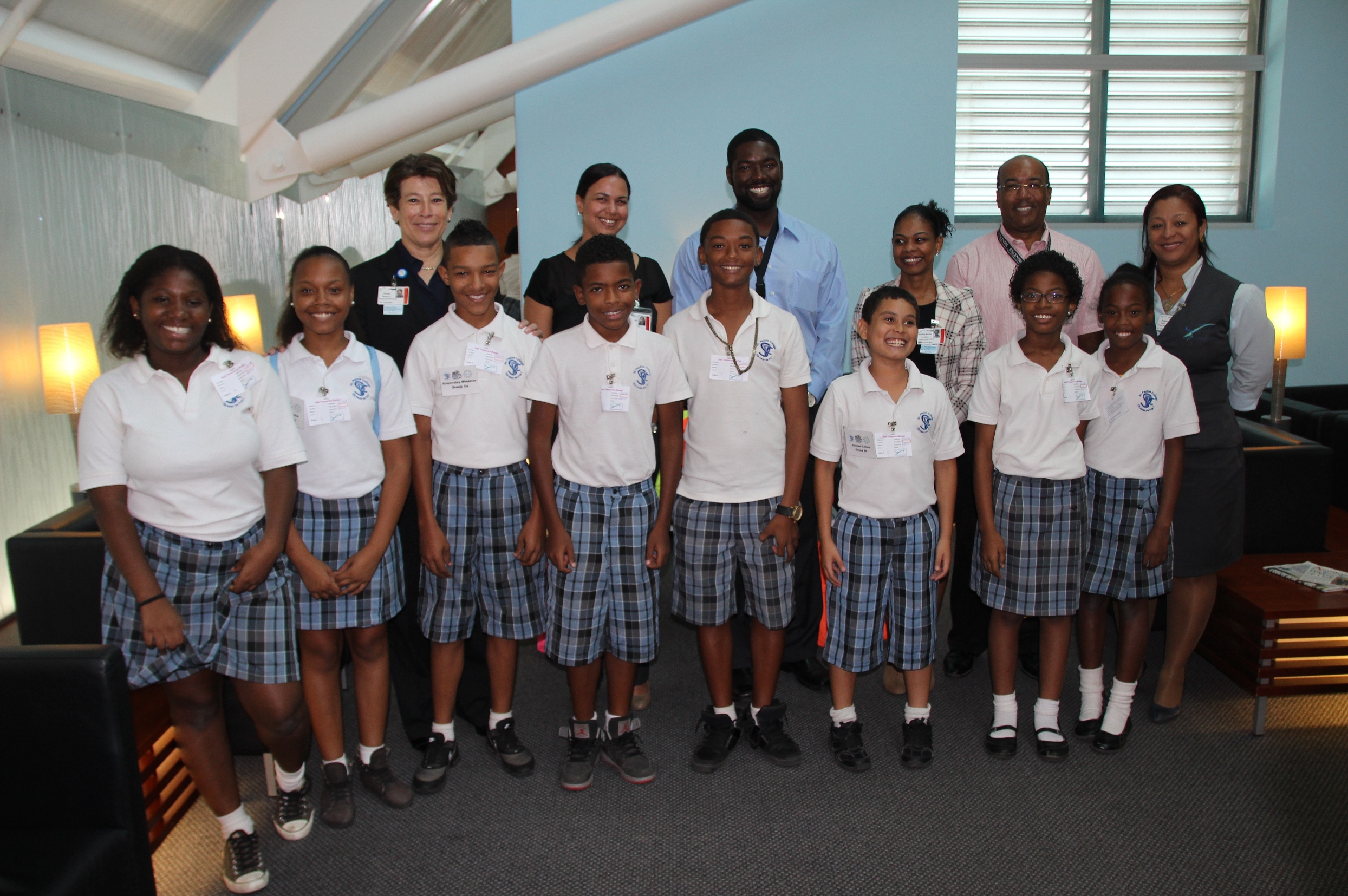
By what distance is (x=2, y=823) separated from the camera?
1674mm

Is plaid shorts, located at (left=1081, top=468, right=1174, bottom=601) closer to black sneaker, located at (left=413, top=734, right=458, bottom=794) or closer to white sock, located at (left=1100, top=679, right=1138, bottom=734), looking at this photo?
white sock, located at (left=1100, top=679, right=1138, bottom=734)

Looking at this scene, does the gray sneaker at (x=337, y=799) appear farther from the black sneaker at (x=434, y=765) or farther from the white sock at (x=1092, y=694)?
the white sock at (x=1092, y=694)

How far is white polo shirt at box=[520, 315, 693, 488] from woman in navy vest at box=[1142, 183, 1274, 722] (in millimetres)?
1568

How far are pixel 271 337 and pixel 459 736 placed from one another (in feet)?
13.1

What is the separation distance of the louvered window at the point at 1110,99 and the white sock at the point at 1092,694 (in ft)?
12.8

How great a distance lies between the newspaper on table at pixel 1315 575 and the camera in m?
2.82

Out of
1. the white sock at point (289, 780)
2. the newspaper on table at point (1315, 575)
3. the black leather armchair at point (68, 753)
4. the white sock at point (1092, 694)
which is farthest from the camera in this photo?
the newspaper on table at point (1315, 575)

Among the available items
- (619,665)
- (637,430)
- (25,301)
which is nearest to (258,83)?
(25,301)

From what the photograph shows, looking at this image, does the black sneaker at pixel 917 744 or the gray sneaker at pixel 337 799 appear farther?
the black sneaker at pixel 917 744

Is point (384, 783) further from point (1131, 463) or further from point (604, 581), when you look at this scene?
point (1131, 463)

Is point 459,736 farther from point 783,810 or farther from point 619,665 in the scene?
point 783,810

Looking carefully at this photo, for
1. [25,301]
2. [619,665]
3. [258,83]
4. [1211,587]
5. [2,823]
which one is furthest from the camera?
[258,83]

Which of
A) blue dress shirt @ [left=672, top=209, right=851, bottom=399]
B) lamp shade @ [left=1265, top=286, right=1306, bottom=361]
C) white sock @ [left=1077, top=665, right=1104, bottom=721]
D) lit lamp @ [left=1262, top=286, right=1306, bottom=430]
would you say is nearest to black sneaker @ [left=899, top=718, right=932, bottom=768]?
white sock @ [left=1077, top=665, right=1104, bottom=721]

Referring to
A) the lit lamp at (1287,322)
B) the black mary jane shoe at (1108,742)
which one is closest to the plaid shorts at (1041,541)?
the black mary jane shoe at (1108,742)
